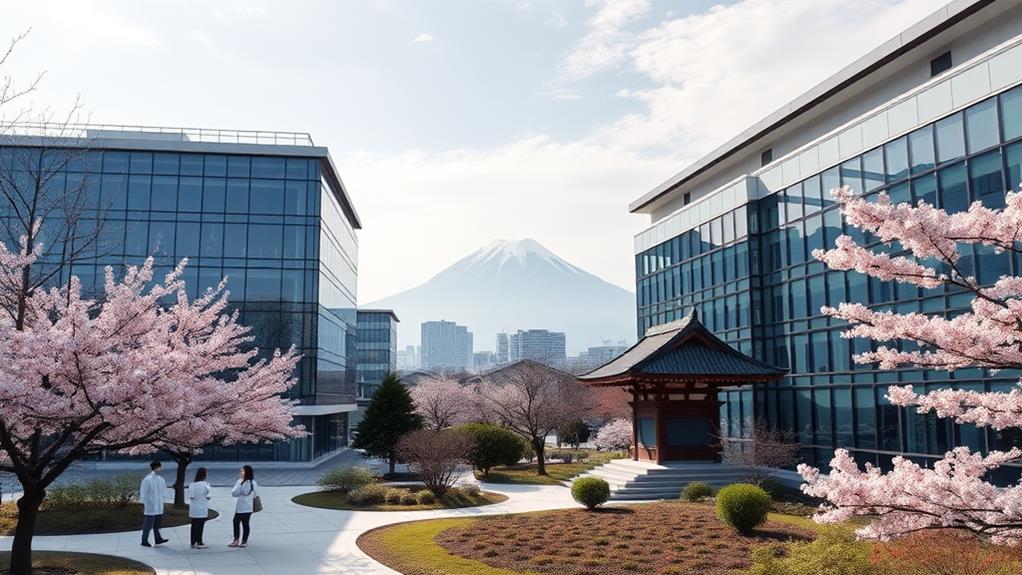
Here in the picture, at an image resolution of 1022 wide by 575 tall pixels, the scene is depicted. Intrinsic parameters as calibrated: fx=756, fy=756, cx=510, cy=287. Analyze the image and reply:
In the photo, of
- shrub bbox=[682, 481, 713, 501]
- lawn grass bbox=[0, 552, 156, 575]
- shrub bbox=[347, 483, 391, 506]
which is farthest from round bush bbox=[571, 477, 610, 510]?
lawn grass bbox=[0, 552, 156, 575]

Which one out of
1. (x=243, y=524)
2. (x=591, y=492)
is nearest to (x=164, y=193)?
(x=243, y=524)

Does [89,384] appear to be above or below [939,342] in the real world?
below

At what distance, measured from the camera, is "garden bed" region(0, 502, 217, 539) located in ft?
58.5

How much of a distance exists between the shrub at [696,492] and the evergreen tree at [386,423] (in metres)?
14.0

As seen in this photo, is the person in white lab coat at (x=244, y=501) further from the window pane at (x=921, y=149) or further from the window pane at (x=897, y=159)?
the window pane at (x=897, y=159)

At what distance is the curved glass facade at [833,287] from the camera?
70.6 ft

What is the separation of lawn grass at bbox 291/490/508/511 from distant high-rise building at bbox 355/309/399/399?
65.9 meters

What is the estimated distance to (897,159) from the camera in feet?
82.1

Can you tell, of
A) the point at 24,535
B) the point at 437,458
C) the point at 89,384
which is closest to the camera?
the point at 89,384

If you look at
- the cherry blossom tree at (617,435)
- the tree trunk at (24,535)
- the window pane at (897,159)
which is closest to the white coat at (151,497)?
the tree trunk at (24,535)

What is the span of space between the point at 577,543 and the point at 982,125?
16575 millimetres

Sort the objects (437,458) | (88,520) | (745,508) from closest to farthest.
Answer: (745,508)
(88,520)
(437,458)

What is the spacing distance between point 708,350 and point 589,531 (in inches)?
494

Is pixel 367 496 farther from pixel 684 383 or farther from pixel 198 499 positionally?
pixel 684 383
